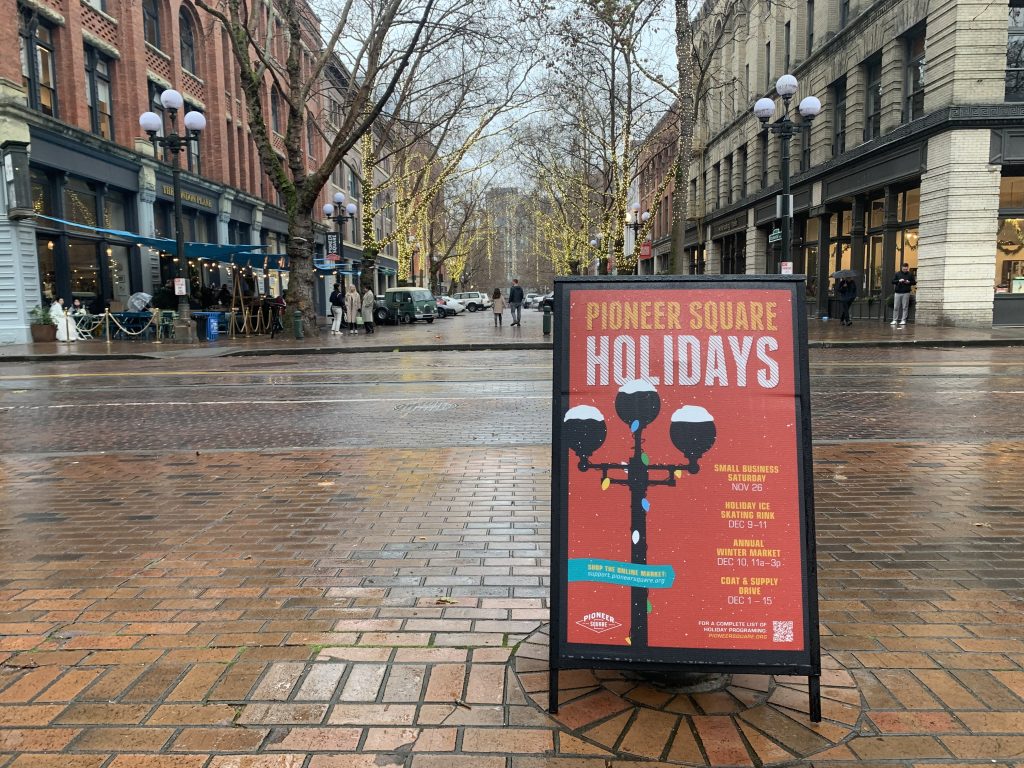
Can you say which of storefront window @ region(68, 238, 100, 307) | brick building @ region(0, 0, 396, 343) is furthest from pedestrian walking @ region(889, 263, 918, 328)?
storefront window @ region(68, 238, 100, 307)

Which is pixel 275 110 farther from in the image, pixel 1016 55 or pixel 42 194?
pixel 1016 55

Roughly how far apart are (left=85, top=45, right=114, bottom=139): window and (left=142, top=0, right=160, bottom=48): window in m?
3.19

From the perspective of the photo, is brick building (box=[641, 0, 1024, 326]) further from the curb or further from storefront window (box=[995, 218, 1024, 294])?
the curb

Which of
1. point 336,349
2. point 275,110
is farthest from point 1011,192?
point 275,110

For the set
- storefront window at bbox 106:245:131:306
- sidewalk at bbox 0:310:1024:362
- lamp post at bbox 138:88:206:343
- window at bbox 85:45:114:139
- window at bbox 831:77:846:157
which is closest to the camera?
sidewalk at bbox 0:310:1024:362

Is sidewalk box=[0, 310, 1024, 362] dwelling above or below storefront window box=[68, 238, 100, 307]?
below

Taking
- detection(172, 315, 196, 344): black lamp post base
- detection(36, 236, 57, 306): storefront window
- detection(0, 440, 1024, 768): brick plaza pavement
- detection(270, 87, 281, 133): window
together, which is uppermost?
detection(270, 87, 281, 133): window

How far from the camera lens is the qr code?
→ 2.55m

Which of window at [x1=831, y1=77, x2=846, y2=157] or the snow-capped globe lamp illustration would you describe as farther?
window at [x1=831, y1=77, x2=846, y2=157]

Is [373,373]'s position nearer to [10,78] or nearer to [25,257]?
[25,257]

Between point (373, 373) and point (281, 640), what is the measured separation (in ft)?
38.0

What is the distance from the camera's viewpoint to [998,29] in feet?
71.2

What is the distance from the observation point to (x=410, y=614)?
11.3 ft

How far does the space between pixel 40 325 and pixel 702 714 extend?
24754 mm
